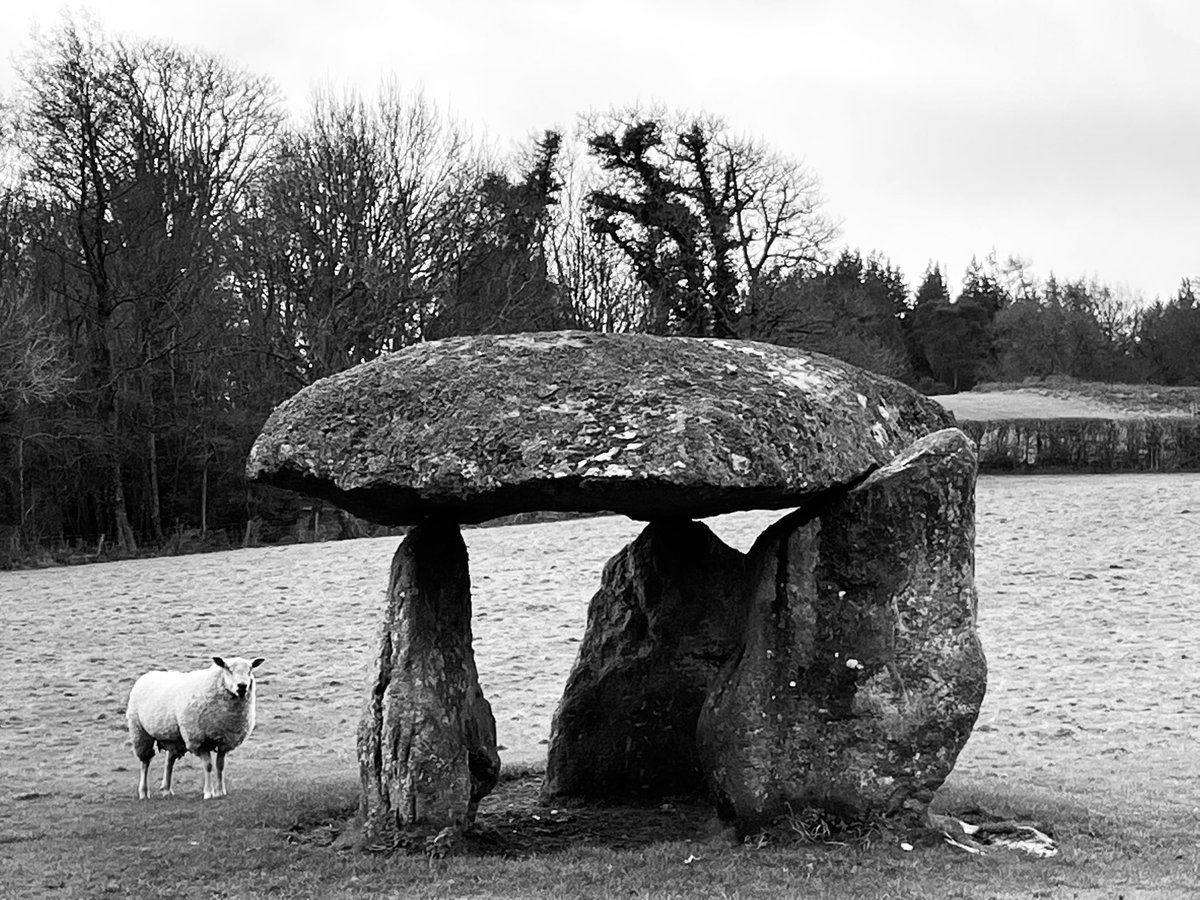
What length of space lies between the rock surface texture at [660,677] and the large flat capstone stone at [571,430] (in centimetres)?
155

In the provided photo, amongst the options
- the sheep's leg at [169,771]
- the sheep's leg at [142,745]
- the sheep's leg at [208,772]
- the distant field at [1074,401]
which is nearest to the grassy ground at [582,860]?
the sheep's leg at [208,772]

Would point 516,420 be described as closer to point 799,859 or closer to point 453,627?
point 453,627

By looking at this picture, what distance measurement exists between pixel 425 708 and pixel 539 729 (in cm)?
744

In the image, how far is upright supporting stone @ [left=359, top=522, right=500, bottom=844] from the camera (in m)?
9.22

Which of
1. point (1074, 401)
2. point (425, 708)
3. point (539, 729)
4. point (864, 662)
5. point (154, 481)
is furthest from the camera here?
point (1074, 401)

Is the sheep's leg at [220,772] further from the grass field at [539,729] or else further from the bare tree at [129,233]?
the bare tree at [129,233]

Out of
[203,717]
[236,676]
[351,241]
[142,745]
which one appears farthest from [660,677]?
[351,241]

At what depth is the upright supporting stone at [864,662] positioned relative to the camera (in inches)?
355

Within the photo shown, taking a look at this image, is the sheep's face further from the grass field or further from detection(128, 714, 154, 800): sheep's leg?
detection(128, 714, 154, 800): sheep's leg

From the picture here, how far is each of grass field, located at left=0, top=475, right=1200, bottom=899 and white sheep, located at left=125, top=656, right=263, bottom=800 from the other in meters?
0.49

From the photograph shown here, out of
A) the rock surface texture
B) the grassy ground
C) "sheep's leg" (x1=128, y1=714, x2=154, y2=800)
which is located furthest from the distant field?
the grassy ground

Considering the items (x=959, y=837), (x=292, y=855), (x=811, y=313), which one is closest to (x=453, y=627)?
(x=292, y=855)

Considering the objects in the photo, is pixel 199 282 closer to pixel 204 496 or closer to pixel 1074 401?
pixel 204 496

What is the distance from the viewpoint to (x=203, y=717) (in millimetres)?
11844
